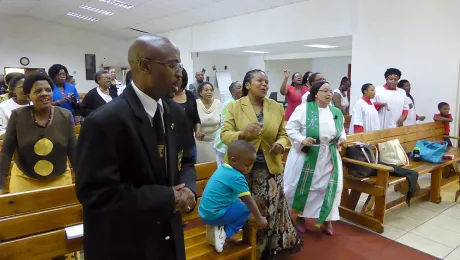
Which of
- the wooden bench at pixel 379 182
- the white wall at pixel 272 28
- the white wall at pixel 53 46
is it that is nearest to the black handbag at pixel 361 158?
the wooden bench at pixel 379 182

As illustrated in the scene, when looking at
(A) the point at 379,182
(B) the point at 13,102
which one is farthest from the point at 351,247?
(B) the point at 13,102

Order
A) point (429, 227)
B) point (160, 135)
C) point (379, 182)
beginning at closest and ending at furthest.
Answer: point (160, 135) → point (379, 182) → point (429, 227)

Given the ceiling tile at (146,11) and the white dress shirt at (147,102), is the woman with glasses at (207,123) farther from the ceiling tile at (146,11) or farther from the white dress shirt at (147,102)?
the ceiling tile at (146,11)

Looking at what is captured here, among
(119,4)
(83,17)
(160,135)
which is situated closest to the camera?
(160,135)

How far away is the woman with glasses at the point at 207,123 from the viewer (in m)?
3.69

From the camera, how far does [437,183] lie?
160 inches

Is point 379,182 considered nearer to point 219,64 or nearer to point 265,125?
point 265,125

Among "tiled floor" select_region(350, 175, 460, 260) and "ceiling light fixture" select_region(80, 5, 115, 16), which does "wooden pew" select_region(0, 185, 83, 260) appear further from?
"ceiling light fixture" select_region(80, 5, 115, 16)

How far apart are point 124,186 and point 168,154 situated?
20 centimetres

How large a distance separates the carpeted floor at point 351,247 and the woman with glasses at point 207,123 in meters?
1.35

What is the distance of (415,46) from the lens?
5.89 metres

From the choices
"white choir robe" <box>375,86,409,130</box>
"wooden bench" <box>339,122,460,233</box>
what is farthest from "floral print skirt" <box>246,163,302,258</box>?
"white choir robe" <box>375,86,409,130</box>

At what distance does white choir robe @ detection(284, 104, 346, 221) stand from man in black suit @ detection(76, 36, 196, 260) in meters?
1.98

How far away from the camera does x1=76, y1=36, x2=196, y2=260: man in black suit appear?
1.00m
